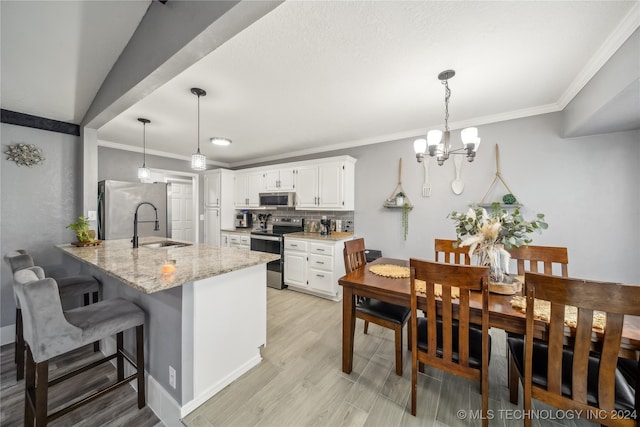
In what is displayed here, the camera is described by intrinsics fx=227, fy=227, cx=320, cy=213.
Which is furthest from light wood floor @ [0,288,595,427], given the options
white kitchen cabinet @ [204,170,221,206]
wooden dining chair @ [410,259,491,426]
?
white kitchen cabinet @ [204,170,221,206]

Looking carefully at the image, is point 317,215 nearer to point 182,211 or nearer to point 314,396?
point 314,396

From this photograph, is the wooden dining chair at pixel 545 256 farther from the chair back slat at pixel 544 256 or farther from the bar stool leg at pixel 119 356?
the bar stool leg at pixel 119 356

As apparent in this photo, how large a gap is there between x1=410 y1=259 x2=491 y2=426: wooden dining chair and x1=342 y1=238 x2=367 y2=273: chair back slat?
2.36 ft

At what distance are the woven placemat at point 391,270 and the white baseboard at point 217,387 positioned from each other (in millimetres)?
1244

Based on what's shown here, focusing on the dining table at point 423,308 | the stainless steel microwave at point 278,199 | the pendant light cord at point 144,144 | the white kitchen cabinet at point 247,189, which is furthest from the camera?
the white kitchen cabinet at point 247,189

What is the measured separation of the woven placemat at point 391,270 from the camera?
1.86m

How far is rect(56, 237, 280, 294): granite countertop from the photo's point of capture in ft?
4.10

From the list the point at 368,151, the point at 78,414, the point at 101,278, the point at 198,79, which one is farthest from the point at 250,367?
the point at 368,151

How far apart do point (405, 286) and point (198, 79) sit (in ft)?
8.05

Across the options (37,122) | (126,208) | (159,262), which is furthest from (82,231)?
(37,122)

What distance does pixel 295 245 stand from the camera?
146 inches

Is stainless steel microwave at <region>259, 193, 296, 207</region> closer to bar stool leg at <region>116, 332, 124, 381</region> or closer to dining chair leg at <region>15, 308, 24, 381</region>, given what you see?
bar stool leg at <region>116, 332, 124, 381</region>

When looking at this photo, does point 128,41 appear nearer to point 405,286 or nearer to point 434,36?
point 434,36

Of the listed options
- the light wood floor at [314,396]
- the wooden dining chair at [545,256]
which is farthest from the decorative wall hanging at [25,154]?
the wooden dining chair at [545,256]
